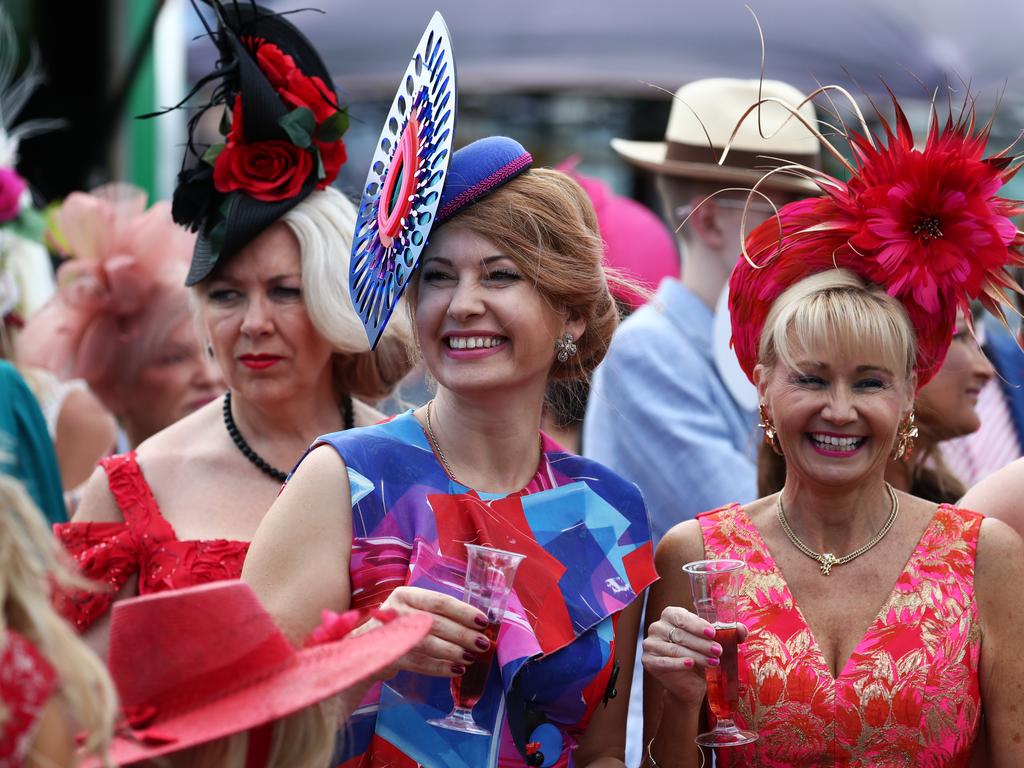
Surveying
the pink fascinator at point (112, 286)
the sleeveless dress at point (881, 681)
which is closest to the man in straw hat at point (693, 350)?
the sleeveless dress at point (881, 681)

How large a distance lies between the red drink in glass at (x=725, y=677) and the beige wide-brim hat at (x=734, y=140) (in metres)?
2.43

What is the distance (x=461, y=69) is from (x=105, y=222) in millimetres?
5728

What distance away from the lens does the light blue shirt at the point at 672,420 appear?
4.45 meters

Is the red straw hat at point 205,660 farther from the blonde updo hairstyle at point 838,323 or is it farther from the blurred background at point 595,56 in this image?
the blurred background at point 595,56

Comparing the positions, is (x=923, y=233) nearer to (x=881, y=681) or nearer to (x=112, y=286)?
(x=881, y=681)

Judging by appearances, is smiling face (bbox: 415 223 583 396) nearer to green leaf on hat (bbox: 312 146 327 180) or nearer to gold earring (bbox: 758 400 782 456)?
gold earring (bbox: 758 400 782 456)

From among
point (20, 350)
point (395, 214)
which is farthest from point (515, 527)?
point (20, 350)

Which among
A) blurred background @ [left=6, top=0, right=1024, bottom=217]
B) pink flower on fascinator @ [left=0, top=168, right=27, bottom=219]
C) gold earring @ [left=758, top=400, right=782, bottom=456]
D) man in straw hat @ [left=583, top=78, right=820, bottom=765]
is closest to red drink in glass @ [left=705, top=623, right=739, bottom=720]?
gold earring @ [left=758, top=400, right=782, bottom=456]

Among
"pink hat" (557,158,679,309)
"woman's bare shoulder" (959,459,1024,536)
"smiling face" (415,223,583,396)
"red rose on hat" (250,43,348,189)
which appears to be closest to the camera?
"smiling face" (415,223,583,396)

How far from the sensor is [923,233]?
10.7 ft

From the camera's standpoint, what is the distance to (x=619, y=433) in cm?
463

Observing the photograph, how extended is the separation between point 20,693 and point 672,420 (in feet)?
9.77

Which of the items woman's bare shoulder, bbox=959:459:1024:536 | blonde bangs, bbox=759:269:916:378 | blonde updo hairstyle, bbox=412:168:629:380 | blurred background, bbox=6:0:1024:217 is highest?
blurred background, bbox=6:0:1024:217

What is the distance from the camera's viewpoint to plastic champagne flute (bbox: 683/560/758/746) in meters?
2.81
